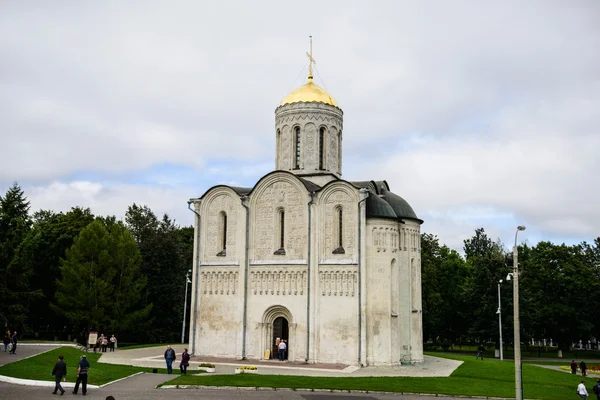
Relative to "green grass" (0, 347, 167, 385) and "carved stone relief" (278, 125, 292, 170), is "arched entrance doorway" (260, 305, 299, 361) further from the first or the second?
"carved stone relief" (278, 125, 292, 170)

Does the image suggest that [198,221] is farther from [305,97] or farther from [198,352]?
[305,97]

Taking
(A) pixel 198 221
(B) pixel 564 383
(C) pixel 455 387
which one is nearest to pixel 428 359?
(B) pixel 564 383

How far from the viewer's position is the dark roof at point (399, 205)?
1264 inches

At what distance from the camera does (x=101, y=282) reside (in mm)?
37500

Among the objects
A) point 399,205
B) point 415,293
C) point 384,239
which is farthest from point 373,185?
point 415,293

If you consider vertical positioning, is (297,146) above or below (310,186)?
above

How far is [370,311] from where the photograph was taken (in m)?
28.5

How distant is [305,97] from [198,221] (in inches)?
391

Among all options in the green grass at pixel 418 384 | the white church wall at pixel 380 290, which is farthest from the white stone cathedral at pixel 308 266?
the green grass at pixel 418 384

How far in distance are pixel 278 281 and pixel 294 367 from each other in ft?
16.4

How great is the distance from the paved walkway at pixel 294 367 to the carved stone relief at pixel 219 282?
365cm

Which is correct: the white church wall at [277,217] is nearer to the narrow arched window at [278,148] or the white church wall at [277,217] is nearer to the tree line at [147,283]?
the narrow arched window at [278,148]

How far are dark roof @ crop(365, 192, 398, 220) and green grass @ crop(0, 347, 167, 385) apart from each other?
1297cm

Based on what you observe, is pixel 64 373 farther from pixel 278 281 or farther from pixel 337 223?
pixel 337 223
